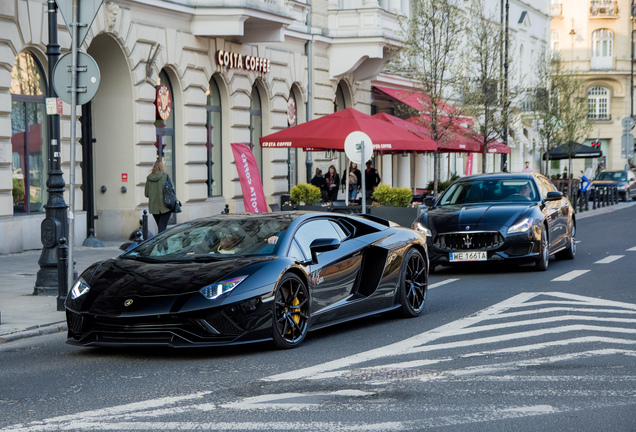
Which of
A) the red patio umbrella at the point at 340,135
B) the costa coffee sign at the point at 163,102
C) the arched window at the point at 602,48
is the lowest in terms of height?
the red patio umbrella at the point at 340,135

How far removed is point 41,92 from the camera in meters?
19.8

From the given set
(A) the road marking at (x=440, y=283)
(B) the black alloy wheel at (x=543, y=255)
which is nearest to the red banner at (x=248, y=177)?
(B) the black alloy wheel at (x=543, y=255)

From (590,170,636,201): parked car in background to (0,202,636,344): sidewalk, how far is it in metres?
36.8

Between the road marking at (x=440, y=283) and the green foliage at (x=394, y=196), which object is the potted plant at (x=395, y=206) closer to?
the green foliage at (x=394, y=196)

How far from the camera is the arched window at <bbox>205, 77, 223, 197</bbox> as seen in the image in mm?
26375

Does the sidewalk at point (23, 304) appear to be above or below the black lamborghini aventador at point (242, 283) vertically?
below

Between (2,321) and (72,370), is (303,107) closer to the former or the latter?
(2,321)

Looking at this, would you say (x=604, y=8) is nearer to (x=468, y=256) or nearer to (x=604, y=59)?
(x=604, y=59)

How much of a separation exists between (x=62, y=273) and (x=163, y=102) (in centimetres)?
1223

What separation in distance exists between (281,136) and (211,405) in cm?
1640

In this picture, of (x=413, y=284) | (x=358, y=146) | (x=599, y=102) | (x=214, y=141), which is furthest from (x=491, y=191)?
(x=599, y=102)

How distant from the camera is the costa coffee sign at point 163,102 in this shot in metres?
23.2

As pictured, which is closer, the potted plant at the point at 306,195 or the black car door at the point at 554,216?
the black car door at the point at 554,216

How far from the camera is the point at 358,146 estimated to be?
1902 cm
